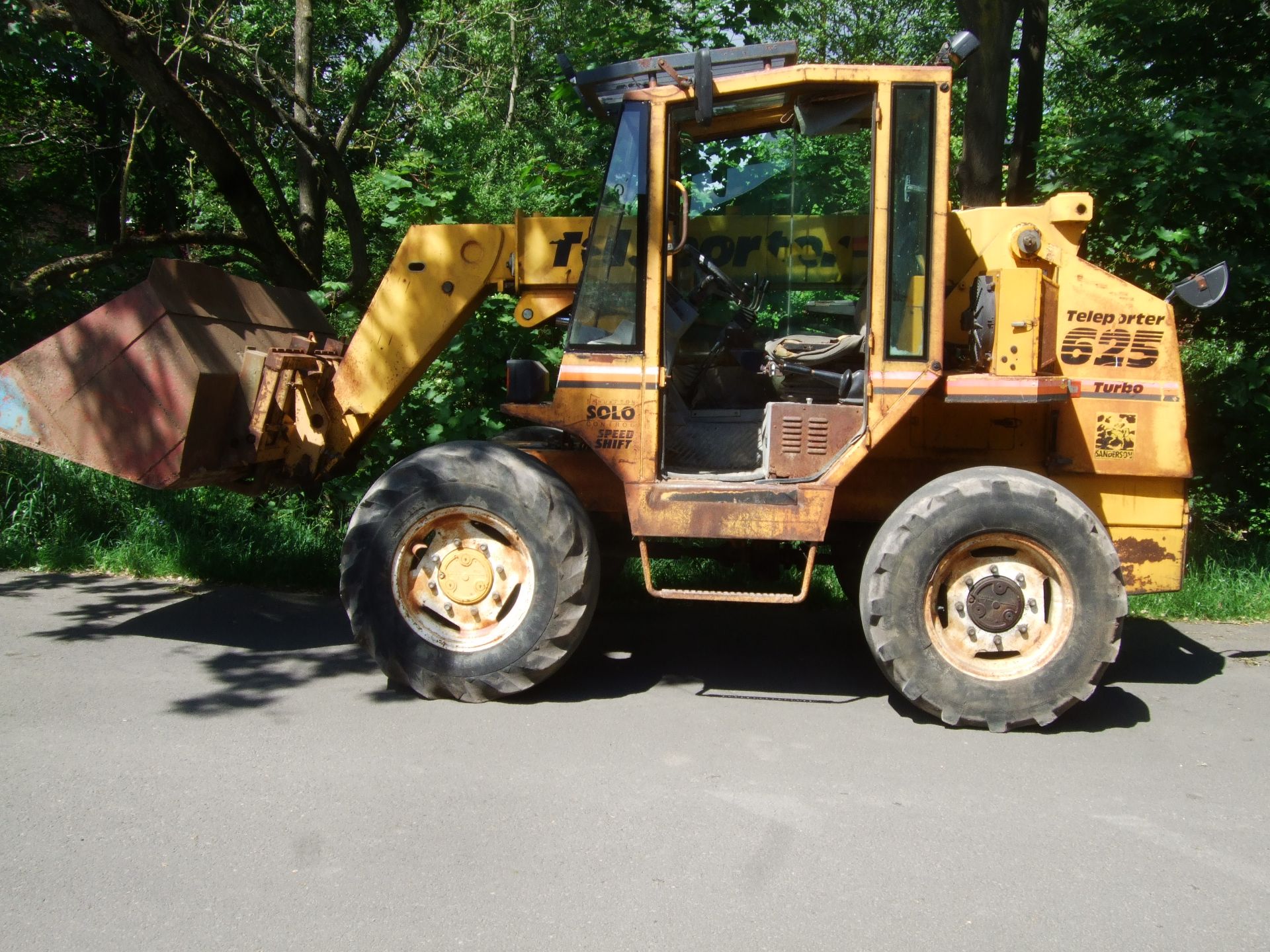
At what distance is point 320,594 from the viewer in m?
7.18

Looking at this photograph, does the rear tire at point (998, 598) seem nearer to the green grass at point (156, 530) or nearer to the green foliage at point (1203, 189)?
the green foliage at point (1203, 189)

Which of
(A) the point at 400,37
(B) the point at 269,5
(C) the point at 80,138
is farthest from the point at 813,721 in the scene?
(C) the point at 80,138

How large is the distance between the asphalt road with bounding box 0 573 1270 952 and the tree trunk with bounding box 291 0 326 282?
5.13 meters

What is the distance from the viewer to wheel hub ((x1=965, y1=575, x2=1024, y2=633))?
4.94 metres

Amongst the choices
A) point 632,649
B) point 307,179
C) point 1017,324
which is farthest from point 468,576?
point 307,179

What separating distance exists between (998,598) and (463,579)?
248cm

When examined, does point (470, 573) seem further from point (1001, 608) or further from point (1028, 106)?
point (1028, 106)

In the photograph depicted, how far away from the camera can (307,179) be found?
1055cm

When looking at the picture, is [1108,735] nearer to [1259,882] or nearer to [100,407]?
[1259,882]

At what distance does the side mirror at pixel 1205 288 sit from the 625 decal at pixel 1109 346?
0.88 ft

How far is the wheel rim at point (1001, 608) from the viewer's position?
4.90 meters

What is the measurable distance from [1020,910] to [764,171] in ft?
13.6

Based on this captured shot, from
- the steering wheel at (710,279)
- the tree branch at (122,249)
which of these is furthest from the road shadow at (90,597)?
the steering wheel at (710,279)

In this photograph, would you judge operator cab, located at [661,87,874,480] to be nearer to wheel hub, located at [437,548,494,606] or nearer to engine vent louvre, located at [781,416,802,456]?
engine vent louvre, located at [781,416,802,456]
